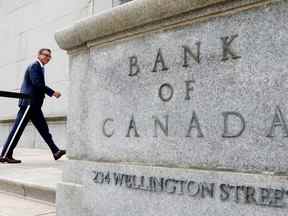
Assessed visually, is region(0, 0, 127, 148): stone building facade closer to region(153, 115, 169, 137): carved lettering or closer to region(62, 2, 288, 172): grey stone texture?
region(62, 2, 288, 172): grey stone texture

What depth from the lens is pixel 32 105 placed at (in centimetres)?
684

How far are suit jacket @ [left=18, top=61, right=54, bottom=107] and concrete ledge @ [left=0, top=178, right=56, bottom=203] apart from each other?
1986mm

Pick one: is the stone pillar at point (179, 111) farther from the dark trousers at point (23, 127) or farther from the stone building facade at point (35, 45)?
the stone building facade at point (35, 45)

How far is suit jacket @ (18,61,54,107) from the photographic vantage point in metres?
6.67

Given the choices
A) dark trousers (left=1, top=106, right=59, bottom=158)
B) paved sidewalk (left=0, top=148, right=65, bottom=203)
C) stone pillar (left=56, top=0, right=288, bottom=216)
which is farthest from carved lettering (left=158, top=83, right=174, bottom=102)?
dark trousers (left=1, top=106, right=59, bottom=158)

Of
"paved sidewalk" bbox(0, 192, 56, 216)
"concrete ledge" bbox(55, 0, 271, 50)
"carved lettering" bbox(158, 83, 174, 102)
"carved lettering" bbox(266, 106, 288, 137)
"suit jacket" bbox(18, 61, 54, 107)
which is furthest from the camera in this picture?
"suit jacket" bbox(18, 61, 54, 107)

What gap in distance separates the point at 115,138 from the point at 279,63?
139 centimetres

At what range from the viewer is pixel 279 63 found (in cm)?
231

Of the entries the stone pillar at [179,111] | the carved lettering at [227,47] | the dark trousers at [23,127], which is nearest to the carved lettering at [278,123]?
the stone pillar at [179,111]

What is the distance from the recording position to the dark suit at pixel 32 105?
6.69m

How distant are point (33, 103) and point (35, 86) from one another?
11.9 inches

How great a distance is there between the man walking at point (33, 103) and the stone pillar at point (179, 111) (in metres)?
3.18

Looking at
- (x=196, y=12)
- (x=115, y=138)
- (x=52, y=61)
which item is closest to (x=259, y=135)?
(x=196, y=12)

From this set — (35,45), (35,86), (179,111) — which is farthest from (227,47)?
(35,45)
